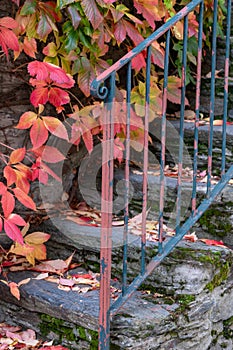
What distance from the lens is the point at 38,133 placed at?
230 centimetres

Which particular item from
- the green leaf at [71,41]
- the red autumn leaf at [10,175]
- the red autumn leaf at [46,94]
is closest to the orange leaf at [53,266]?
the red autumn leaf at [10,175]

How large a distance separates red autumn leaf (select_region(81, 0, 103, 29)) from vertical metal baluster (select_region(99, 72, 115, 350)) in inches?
22.8

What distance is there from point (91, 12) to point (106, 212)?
2.88 ft

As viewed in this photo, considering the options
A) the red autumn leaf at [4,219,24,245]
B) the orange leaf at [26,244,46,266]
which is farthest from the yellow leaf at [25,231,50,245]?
the red autumn leaf at [4,219,24,245]

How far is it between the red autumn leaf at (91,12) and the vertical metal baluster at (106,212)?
0.58m

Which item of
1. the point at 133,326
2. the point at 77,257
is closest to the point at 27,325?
the point at 77,257

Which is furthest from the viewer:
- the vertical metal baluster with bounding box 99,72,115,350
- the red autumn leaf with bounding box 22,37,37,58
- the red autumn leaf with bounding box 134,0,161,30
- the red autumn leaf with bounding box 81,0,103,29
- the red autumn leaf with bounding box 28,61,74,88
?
the red autumn leaf with bounding box 134,0,161,30

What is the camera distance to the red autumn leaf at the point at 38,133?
90.1 inches

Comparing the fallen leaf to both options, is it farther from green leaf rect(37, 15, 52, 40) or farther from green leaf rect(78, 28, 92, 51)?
green leaf rect(37, 15, 52, 40)

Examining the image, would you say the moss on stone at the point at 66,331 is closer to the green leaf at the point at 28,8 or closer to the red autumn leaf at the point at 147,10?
the green leaf at the point at 28,8

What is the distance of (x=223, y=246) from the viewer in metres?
2.43

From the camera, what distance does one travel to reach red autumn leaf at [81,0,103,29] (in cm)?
226

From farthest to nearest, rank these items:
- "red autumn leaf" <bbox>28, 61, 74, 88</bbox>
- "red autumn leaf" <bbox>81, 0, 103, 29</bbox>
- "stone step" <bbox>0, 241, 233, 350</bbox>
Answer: "red autumn leaf" <bbox>81, 0, 103, 29</bbox>, "red autumn leaf" <bbox>28, 61, 74, 88</bbox>, "stone step" <bbox>0, 241, 233, 350</bbox>

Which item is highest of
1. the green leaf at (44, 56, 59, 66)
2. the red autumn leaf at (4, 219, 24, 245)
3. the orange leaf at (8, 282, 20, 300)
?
the green leaf at (44, 56, 59, 66)
